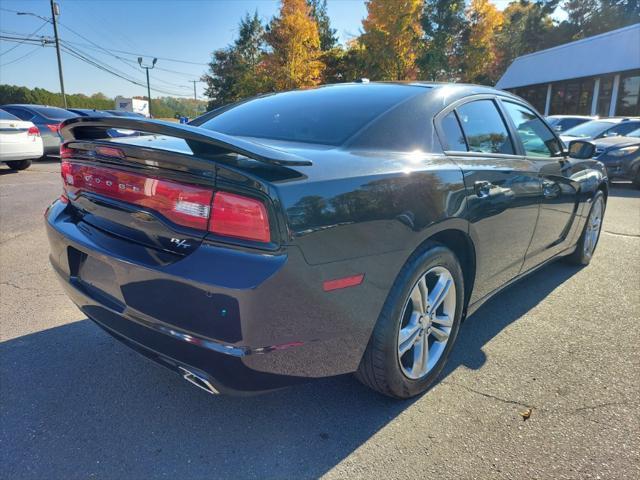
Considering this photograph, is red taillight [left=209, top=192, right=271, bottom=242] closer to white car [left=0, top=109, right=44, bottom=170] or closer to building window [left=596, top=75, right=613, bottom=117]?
white car [left=0, top=109, right=44, bottom=170]

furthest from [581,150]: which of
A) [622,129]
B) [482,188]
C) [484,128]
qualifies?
[622,129]

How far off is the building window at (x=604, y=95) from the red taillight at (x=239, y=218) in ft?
89.8

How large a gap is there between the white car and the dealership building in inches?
945

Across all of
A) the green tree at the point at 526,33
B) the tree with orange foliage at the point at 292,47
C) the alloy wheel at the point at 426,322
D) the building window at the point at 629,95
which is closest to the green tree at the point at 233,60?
the tree with orange foliage at the point at 292,47

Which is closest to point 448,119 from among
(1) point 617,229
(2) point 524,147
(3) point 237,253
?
(2) point 524,147

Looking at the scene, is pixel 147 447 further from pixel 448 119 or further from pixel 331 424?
pixel 448 119

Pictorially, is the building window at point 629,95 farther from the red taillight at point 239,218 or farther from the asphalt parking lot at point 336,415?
the red taillight at point 239,218

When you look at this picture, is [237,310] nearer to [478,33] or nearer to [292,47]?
[292,47]

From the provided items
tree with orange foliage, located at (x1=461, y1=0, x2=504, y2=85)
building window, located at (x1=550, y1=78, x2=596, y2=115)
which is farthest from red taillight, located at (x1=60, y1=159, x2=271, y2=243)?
→ tree with orange foliage, located at (x1=461, y1=0, x2=504, y2=85)

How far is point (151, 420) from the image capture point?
214 centimetres

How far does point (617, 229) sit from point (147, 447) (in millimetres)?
6246

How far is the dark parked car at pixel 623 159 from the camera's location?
978 cm

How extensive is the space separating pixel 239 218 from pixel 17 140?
394 inches

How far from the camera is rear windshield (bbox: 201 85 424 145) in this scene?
2.35 metres
